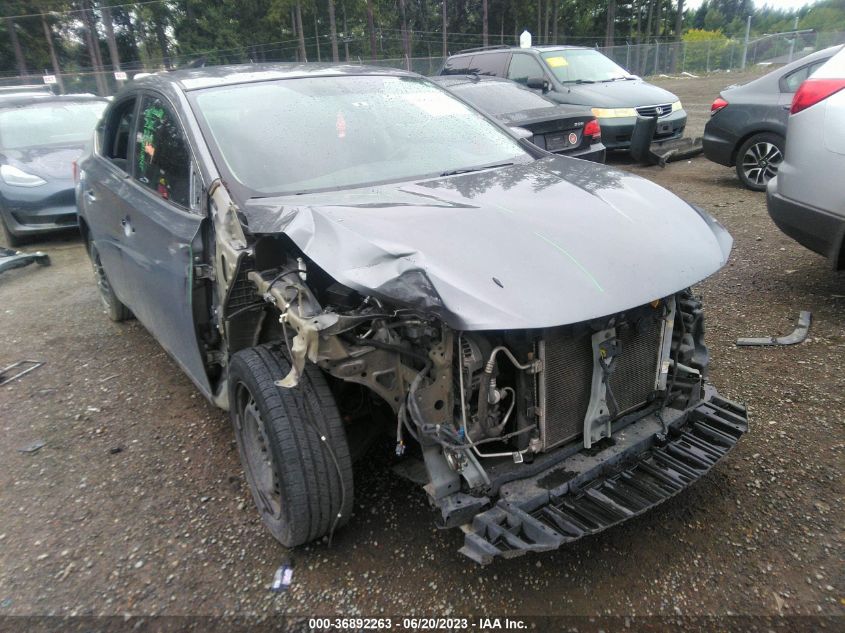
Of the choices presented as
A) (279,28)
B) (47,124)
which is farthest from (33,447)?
(279,28)

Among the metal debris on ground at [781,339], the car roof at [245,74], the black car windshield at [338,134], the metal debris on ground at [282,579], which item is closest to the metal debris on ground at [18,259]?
the car roof at [245,74]

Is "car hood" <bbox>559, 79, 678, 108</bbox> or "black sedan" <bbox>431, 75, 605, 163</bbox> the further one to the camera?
"car hood" <bbox>559, 79, 678, 108</bbox>

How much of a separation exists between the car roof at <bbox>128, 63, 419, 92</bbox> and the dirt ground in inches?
70.7

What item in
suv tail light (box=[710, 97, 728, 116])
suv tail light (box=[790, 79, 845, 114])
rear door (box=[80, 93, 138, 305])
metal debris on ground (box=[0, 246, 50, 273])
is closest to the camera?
rear door (box=[80, 93, 138, 305])

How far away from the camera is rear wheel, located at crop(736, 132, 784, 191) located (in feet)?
23.1

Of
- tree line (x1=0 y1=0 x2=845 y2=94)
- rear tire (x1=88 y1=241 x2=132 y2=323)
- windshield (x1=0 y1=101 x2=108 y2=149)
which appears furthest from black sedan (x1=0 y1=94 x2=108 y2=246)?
tree line (x1=0 y1=0 x2=845 y2=94)

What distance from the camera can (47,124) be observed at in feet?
26.9

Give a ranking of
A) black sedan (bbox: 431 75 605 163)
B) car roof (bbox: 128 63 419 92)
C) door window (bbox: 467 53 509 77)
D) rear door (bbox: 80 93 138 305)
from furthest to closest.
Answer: door window (bbox: 467 53 509 77) < black sedan (bbox: 431 75 605 163) < rear door (bbox: 80 93 138 305) < car roof (bbox: 128 63 419 92)

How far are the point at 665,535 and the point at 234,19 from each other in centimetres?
4879

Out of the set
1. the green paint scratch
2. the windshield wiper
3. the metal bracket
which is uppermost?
the windshield wiper

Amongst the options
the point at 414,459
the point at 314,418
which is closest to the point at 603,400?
the point at 414,459

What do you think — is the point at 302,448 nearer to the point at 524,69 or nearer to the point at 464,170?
the point at 464,170

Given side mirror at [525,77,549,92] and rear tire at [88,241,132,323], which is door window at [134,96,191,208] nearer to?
rear tire at [88,241,132,323]

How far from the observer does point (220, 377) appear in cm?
304
